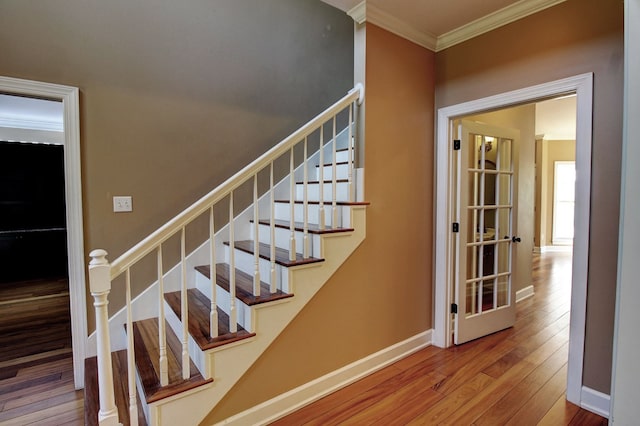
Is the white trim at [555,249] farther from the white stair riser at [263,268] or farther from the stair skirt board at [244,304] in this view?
the white stair riser at [263,268]

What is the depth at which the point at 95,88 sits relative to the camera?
7.18 ft

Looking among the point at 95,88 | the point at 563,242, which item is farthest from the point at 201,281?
the point at 563,242

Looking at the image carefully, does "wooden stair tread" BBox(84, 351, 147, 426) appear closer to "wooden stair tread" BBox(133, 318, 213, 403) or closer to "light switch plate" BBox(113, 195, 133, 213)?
"wooden stair tread" BBox(133, 318, 213, 403)

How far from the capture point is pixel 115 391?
179 cm

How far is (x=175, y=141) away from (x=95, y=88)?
600mm

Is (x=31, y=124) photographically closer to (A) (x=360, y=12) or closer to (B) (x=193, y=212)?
(B) (x=193, y=212)

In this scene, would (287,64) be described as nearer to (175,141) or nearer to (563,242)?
(175,141)

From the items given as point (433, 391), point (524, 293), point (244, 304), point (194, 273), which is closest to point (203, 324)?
point (244, 304)

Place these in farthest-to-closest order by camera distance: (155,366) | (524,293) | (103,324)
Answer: (524,293) < (155,366) < (103,324)

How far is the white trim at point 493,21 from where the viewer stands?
6.75ft

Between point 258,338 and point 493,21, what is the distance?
2674mm

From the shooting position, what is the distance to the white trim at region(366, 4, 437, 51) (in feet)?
7.15

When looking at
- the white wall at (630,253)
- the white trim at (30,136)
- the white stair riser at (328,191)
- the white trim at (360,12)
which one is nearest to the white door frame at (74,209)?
→ the white stair riser at (328,191)

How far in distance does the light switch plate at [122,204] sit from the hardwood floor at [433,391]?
4.18ft
